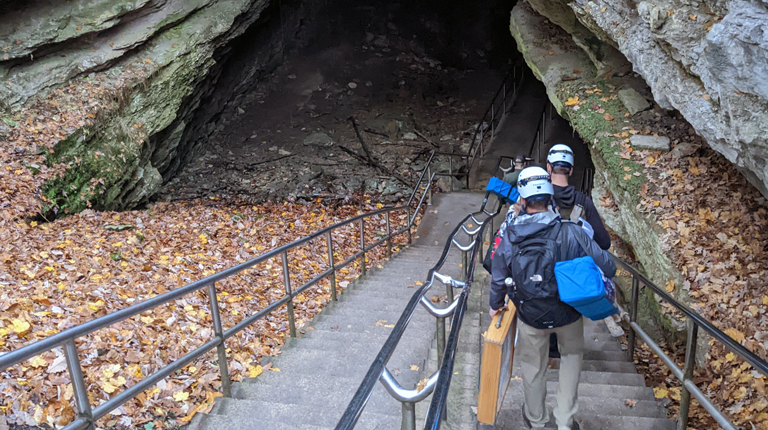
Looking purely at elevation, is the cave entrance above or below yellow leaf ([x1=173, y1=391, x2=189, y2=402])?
above

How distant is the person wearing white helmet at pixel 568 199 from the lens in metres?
3.28

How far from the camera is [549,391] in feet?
11.4

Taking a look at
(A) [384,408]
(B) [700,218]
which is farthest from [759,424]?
(A) [384,408]

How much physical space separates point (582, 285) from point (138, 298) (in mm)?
4257

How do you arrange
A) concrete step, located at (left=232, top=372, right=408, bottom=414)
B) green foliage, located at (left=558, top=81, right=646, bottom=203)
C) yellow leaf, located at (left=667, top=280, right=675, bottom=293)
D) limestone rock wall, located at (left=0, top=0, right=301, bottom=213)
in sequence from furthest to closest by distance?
limestone rock wall, located at (left=0, top=0, right=301, bottom=213) → green foliage, located at (left=558, top=81, right=646, bottom=203) → yellow leaf, located at (left=667, top=280, right=675, bottom=293) → concrete step, located at (left=232, top=372, right=408, bottom=414)

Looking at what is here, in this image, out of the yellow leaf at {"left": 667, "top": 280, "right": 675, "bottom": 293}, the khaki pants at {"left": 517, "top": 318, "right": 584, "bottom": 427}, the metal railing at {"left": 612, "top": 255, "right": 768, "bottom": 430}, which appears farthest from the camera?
the yellow leaf at {"left": 667, "top": 280, "right": 675, "bottom": 293}

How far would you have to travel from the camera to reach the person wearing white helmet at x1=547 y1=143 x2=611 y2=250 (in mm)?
3283

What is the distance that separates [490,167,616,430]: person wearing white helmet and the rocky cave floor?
911cm

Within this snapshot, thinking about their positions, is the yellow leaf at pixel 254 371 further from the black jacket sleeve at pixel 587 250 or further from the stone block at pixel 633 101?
the stone block at pixel 633 101

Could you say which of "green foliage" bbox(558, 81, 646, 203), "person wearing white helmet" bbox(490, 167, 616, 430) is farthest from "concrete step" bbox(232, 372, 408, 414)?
"green foliage" bbox(558, 81, 646, 203)

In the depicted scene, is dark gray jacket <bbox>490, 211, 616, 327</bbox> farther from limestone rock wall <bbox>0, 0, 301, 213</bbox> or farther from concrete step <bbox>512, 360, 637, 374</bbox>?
limestone rock wall <bbox>0, 0, 301, 213</bbox>

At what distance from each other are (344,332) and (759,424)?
11.4 feet

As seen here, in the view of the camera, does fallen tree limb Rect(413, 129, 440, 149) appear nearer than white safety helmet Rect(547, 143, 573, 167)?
No

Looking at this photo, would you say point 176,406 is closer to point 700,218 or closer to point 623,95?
point 700,218
